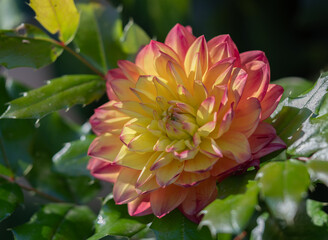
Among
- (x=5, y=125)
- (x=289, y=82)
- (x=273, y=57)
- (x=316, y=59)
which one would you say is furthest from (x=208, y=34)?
(x=5, y=125)

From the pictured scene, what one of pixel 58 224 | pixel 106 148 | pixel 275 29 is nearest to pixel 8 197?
pixel 58 224

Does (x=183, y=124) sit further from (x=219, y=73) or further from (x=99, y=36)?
(x=99, y=36)

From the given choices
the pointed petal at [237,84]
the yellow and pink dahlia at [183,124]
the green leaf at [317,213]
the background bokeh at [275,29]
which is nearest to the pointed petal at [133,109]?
the yellow and pink dahlia at [183,124]

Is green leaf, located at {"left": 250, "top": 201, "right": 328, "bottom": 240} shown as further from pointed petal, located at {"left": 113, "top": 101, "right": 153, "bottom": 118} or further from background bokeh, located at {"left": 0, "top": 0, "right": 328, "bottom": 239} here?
background bokeh, located at {"left": 0, "top": 0, "right": 328, "bottom": 239}

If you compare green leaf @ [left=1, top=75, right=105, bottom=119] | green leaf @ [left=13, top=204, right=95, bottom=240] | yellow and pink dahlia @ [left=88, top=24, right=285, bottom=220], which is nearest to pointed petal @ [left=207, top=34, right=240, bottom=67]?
yellow and pink dahlia @ [left=88, top=24, right=285, bottom=220]

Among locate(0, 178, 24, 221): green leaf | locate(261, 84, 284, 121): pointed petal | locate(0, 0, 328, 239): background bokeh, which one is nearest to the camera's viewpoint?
locate(261, 84, 284, 121): pointed petal

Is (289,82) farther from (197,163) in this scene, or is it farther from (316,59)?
(316,59)
